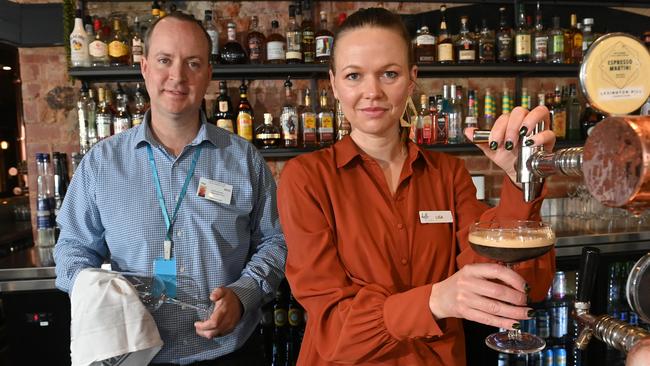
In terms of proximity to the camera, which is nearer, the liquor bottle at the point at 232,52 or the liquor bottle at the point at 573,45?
the liquor bottle at the point at 232,52

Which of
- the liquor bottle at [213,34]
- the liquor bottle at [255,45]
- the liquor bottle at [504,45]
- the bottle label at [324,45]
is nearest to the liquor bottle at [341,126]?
the bottle label at [324,45]

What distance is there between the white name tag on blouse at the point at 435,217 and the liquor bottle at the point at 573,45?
8.20 feet

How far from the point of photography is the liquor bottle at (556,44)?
300cm

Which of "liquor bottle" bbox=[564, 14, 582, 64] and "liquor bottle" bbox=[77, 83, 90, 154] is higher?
"liquor bottle" bbox=[564, 14, 582, 64]

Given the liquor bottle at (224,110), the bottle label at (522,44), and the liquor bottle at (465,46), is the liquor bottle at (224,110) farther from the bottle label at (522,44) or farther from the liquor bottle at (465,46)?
the bottle label at (522,44)

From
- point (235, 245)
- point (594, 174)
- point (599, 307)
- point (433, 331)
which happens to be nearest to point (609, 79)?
point (594, 174)

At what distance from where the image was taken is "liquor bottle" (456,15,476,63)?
2.90 meters

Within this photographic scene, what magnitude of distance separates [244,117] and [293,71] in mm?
388

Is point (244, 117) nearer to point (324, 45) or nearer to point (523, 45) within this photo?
point (324, 45)

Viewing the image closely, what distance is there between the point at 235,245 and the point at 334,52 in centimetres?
77

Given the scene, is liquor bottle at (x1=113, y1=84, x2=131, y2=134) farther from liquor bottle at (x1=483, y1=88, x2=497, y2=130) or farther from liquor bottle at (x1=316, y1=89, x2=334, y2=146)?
liquor bottle at (x1=483, y1=88, x2=497, y2=130)

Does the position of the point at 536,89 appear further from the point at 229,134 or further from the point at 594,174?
the point at 594,174

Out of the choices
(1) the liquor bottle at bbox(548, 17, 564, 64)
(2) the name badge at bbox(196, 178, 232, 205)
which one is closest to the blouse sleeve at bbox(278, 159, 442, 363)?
(2) the name badge at bbox(196, 178, 232, 205)

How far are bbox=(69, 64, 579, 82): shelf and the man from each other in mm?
1076
